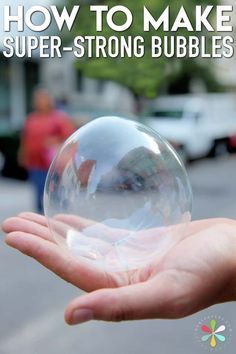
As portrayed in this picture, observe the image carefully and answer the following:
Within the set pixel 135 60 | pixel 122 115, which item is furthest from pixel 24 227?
pixel 135 60

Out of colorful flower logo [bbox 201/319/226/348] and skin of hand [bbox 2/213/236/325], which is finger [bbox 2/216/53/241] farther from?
colorful flower logo [bbox 201/319/226/348]

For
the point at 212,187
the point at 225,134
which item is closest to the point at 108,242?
the point at 212,187

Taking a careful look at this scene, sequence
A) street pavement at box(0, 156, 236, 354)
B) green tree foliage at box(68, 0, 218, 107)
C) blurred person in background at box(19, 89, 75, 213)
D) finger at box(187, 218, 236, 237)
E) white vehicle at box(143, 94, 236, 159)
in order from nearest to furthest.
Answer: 1. finger at box(187, 218, 236, 237)
2. street pavement at box(0, 156, 236, 354)
3. blurred person in background at box(19, 89, 75, 213)
4. green tree foliage at box(68, 0, 218, 107)
5. white vehicle at box(143, 94, 236, 159)

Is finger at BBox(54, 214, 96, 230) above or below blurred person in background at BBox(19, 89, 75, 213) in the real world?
above

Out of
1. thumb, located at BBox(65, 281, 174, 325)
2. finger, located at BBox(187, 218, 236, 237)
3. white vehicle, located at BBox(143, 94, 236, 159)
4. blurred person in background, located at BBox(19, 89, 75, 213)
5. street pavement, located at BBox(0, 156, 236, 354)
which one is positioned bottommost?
white vehicle, located at BBox(143, 94, 236, 159)

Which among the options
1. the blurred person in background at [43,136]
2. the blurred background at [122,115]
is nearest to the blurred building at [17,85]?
the blurred background at [122,115]

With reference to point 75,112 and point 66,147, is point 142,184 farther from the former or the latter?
point 75,112

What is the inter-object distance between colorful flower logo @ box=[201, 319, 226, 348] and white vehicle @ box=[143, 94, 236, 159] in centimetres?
790

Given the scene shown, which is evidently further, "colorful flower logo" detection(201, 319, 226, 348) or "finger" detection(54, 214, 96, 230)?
"colorful flower logo" detection(201, 319, 226, 348)

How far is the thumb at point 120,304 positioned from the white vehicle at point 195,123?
991cm

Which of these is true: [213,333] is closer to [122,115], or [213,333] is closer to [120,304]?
[120,304]

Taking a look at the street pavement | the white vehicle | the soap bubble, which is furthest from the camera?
the white vehicle

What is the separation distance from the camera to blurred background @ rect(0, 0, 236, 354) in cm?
351

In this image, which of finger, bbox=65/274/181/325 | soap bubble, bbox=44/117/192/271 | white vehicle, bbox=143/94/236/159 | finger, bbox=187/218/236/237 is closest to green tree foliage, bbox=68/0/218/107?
white vehicle, bbox=143/94/236/159
